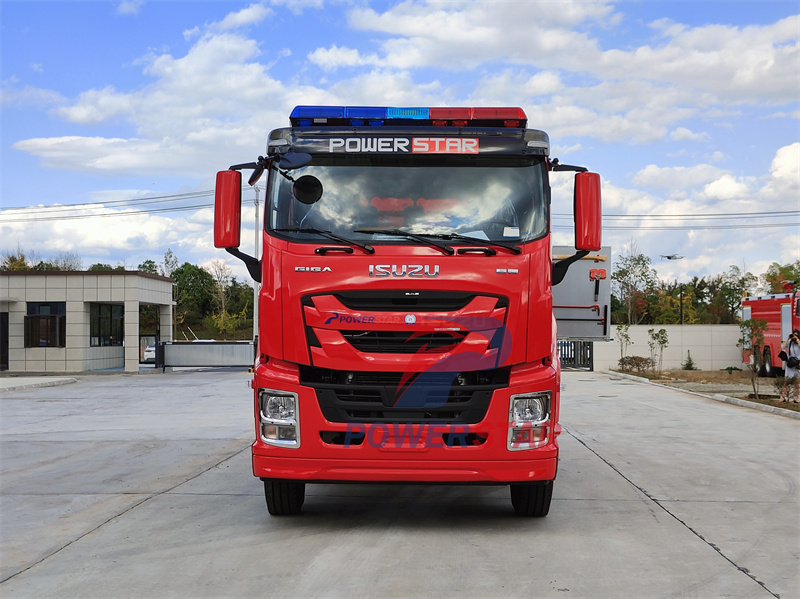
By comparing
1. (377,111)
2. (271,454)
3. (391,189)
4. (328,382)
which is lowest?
(271,454)

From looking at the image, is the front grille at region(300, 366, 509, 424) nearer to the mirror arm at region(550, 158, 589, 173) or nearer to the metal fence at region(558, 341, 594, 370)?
the mirror arm at region(550, 158, 589, 173)

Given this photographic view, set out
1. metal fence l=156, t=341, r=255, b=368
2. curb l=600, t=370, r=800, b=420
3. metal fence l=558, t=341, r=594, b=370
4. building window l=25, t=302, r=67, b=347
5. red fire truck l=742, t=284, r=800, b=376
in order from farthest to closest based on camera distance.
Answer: metal fence l=558, t=341, r=594, b=370, metal fence l=156, t=341, r=255, b=368, building window l=25, t=302, r=67, b=347, red fire truck l=742, t=284, r=800, b=376, curb l=600, t=370, r=800, b=420

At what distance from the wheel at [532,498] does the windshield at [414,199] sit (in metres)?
2.20

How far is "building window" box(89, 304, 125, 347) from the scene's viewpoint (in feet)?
122

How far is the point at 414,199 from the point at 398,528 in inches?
110

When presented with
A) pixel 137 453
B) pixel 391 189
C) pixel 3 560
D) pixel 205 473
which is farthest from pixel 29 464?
pixel 391 189

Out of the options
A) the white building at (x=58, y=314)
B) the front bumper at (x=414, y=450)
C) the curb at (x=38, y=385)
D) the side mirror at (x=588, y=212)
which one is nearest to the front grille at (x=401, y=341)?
the front bumper at (x=414, y=450)

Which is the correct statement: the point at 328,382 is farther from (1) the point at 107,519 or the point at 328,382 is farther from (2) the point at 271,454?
(1) the point at 107,519

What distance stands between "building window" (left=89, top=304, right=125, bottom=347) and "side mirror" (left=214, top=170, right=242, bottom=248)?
3197 cm

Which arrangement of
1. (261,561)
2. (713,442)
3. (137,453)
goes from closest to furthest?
(261,561), (137,453), (713,442)

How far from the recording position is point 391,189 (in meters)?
7.05

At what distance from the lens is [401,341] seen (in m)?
6.53

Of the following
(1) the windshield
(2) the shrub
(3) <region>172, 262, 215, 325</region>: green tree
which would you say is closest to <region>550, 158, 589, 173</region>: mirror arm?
(1) the windshield

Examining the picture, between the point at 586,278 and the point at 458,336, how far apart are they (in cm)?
638
